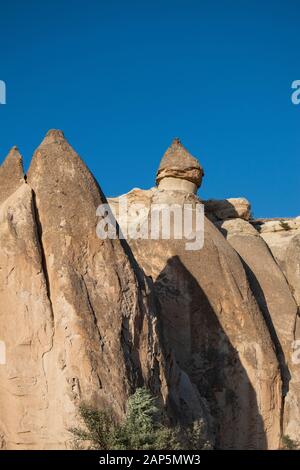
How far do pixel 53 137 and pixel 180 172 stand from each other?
6.59m

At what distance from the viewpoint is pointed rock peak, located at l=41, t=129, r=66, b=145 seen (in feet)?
27.1

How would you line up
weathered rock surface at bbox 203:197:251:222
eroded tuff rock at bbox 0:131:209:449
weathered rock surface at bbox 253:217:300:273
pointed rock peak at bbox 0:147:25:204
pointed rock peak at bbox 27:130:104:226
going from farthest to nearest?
weathered rock surface at bbox 203:197:251:222, weathered rock surface at bbox 253:217:300:273, pointed rock peak at bbox 0:147:25:204, pointed rock peak at bbox 27:130:104:226, eroded tuff rock at bbox 0:131:209:449

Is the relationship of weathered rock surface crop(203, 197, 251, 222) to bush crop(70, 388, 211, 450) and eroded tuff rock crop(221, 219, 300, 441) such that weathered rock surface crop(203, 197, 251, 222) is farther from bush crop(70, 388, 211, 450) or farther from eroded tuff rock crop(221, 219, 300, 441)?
bush crop(70, 388, 211, 450)

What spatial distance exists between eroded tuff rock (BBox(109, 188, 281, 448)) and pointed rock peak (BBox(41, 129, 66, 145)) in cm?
376

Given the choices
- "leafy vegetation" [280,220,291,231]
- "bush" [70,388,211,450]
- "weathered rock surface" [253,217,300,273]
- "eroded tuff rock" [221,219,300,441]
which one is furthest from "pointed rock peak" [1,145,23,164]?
"leafy vegetation" [280,220,291,231]

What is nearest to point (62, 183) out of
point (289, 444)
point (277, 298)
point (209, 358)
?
point (209, 358)

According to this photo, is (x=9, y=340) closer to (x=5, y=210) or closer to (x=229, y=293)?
(x=5, y=210)

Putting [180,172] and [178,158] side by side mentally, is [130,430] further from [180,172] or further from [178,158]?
[178,158]

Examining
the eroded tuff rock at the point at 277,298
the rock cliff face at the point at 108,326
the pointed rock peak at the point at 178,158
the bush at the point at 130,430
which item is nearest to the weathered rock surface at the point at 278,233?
the eroded tuff rock at the point at 277,298

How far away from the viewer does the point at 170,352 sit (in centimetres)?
869

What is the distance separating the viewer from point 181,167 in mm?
14641

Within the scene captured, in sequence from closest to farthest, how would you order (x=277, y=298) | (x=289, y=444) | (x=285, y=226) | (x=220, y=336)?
(x=289, y=444) < (x=220, y=336) < (x=277, y=298) < (x=285, y=226)

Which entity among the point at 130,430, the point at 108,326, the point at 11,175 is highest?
the point at 11,175

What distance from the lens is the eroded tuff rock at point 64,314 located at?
21.8ft
